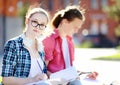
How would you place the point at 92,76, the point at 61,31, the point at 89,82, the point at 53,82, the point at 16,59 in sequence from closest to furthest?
the point at 53,82
the point at 16,59
the point at 89,82
the point at 92,76
the point at 61,31

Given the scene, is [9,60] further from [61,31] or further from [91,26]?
[91,26]

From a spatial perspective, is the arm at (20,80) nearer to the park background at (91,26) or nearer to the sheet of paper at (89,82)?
the sheet of paper at (89,82)

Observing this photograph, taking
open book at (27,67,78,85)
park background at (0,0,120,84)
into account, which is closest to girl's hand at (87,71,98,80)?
open book at (27,67,78,85)

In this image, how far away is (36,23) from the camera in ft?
12.8

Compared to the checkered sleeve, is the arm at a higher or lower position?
lower

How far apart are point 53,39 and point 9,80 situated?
3.03ft

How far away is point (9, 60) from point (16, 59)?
78 mm

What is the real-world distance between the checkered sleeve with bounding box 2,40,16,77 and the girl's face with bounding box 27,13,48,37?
21 cm

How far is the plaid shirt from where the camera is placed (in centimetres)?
373

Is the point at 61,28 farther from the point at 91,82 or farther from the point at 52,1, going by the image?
the point at 52,1

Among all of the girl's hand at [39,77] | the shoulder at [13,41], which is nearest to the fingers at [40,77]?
the girl's hand at [39,77]

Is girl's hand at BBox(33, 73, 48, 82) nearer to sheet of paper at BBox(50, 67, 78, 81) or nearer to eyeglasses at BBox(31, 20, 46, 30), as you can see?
sheet of paper at BBox(50, 67, 78, 81)

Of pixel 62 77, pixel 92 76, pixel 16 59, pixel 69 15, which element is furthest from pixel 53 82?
pixel 69 15

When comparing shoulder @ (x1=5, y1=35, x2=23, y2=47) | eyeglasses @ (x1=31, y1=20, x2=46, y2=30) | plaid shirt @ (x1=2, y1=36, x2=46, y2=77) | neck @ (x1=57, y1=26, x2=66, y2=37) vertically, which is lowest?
plaid shirt @ (x1=2, y1=36, x2=46, y2=77)
